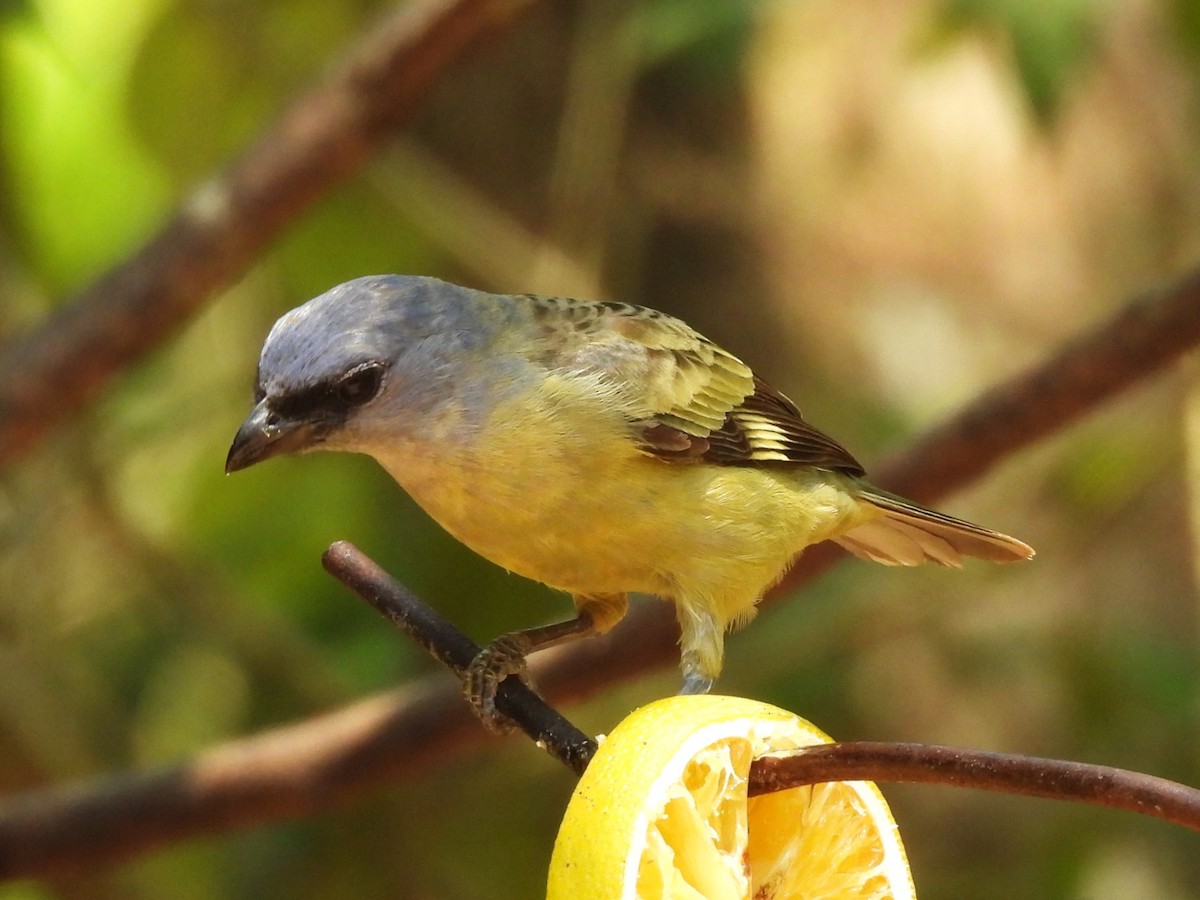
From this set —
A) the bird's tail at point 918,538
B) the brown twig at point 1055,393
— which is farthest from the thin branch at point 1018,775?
the brown twig at point 1055,393

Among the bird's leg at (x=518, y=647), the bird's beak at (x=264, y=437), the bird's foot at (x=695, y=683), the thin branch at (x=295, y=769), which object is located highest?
the bird's beak at (x=264, y=437)

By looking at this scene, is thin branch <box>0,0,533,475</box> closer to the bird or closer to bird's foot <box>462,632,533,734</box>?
the bird

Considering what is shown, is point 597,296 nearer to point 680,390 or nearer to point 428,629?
point 680,390

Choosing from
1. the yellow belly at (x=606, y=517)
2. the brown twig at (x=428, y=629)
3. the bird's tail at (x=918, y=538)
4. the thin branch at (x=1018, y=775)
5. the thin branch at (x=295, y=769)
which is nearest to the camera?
the thin branch at (x=1018, y=775)

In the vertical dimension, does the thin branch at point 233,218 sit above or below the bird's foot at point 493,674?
above

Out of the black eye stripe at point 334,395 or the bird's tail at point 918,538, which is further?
the bird's tail at point 918,538

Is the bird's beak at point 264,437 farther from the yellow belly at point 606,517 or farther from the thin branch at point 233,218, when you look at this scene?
the thin branch at point 233,218

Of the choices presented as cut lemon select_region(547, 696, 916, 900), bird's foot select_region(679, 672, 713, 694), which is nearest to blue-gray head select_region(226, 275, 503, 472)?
bird's foot select_region(679, 672, 713, 694)
